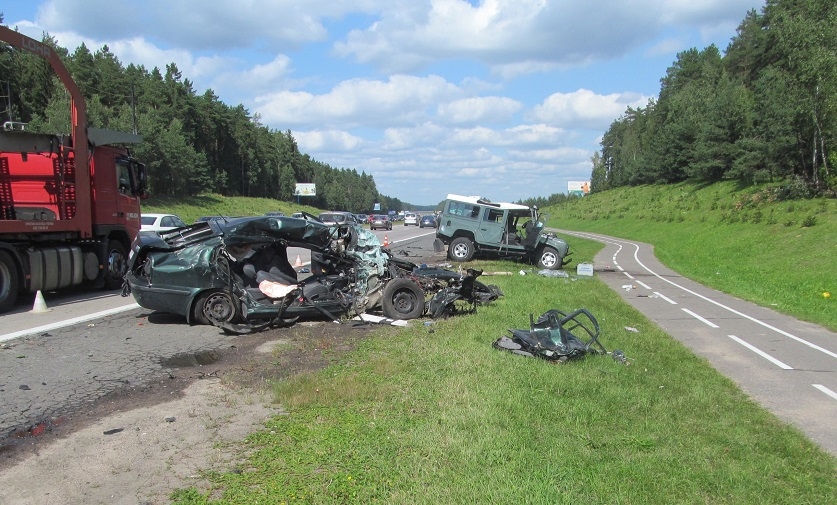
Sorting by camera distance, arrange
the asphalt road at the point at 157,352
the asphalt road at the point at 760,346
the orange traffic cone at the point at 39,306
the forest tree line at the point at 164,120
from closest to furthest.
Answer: the asphalt road at the point at 157,352
the asphalt road at the point at 760,346
the orange traffic cone at the point at 39,306
the forest tree line at the point at 164,120

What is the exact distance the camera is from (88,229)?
1330cm

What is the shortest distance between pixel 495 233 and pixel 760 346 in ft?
43.8

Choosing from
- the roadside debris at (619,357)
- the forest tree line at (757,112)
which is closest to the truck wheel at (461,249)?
the roadside debris at (619,357)

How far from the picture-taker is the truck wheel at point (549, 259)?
866 inches

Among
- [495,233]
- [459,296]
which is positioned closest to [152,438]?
[459,296]

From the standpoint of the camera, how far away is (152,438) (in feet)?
16.2

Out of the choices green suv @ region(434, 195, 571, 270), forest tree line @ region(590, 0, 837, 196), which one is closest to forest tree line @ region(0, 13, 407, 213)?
green suv @ region(434, 195, 571, 270)

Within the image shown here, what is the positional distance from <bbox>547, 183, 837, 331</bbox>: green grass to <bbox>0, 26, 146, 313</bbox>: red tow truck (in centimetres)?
1546

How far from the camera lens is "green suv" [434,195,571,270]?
73.2 feet

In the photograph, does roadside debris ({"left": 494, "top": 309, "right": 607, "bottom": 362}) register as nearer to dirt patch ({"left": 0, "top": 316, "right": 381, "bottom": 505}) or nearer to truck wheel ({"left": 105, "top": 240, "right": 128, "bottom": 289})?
dirt patch ({"left": 0, "top": 316, "right": 381, "bottom": 505})

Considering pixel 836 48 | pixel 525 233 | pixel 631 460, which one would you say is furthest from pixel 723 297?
pixel 836 48

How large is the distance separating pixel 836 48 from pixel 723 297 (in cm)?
2088

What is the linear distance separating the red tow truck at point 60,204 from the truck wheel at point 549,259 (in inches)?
546

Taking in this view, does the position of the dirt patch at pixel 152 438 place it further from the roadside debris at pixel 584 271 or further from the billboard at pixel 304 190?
the billboard at pixel 304 190
